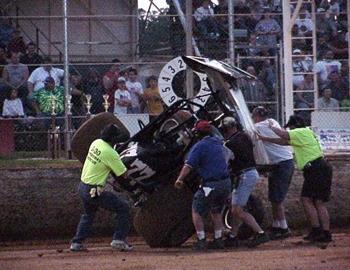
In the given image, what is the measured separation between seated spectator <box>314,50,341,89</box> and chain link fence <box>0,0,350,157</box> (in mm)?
20

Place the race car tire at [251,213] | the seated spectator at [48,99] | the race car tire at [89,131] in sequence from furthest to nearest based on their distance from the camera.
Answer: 1. the seated spectator at [48,99]
2. the race car tire at [89,131]
3. the race car tire at [251,213]

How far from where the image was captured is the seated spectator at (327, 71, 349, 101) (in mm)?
23703

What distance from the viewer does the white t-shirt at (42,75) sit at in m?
23.0

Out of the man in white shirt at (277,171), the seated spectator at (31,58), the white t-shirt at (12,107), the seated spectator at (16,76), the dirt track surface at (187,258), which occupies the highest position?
the seated spectator at (31,58)

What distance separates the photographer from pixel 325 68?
24.1m

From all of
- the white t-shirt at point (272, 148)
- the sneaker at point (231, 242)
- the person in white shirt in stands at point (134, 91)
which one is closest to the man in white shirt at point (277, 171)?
the white t-shirt at point (272, 148)

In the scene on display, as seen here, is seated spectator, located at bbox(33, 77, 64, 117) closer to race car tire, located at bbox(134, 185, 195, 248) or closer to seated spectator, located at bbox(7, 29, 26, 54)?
seated spectator, located at bbox(7, 29, 26, 54)

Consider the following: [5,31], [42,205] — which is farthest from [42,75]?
[42,205]

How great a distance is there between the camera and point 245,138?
1847 cm

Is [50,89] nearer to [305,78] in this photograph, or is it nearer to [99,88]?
[99,88]

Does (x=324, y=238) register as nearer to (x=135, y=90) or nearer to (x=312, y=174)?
(x=312, y=174)

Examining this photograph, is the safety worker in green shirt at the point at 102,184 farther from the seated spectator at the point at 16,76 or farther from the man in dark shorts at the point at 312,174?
the seated spectator at the point at 16,76

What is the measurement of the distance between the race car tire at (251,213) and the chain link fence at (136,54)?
12.0ft

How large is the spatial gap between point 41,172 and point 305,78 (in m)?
5.67
